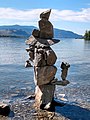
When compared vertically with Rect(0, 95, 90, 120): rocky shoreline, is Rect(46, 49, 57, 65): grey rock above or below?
above

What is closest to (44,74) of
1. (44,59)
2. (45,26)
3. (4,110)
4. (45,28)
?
(44,59)

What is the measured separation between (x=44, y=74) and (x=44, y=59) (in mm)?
1047

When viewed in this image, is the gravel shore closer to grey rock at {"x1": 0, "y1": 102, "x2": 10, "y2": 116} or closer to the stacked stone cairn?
grey rock at {"x1": 0, "y1": 102, "x2": 10, "y2": 116}

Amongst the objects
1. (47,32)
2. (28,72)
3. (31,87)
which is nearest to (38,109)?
(47,32)

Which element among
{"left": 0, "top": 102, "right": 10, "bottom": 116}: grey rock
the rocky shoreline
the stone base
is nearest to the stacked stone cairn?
the stone base

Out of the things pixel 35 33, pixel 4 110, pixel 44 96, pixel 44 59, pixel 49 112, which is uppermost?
pixel 35 33

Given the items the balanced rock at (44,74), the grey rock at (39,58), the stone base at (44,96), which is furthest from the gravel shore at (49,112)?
the grey rock at (39,58)

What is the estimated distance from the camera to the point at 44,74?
21812mm

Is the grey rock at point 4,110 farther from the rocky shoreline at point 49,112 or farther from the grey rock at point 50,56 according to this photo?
the grey rock at point 50,56

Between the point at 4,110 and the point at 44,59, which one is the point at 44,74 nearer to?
the point at 44,59

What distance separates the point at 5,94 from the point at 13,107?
160 inches

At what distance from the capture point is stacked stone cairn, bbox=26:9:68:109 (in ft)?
70.5

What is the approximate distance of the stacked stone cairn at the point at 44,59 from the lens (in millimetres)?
21484

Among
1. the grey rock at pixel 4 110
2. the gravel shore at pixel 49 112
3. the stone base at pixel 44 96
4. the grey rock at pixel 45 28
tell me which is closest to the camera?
the gravel shore at pixel 49 112
